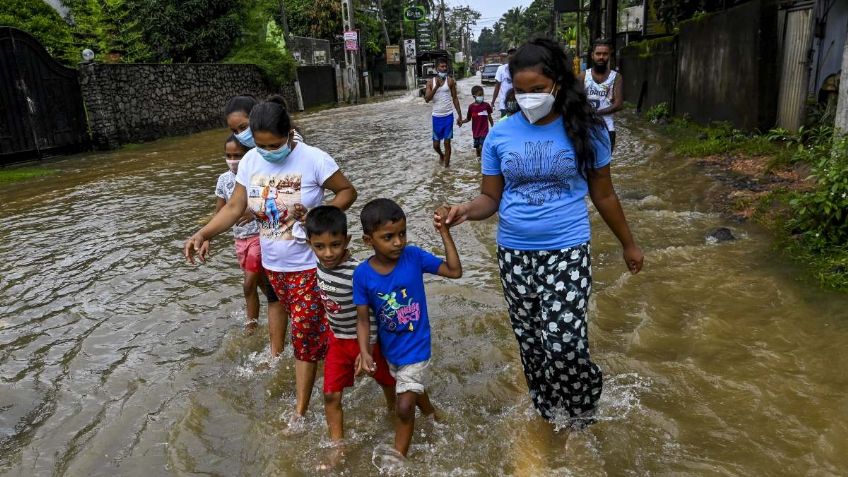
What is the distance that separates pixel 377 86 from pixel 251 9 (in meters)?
22.4

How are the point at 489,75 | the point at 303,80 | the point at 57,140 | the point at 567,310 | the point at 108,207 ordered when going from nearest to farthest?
the point at 567,310 < the point at 108,207 < the point at 57,140 < the point at 303,80 < the point at 489,75

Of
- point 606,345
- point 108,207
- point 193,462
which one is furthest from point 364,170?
point 193,462

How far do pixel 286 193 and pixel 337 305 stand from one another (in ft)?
2.29

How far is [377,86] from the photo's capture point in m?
49.1

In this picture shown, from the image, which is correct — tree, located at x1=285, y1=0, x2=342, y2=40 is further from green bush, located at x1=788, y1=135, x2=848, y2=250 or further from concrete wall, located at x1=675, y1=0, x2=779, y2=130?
green bush, located at x1=788, y1=135, x2=848, y2=250

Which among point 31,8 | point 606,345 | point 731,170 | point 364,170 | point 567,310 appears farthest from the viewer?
point 31,8

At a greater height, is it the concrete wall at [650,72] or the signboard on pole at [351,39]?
the signboard on pole at [351,39]

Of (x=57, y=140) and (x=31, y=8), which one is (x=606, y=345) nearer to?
(x=57, y=140)

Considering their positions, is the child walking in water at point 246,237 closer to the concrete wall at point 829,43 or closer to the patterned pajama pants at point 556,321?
the patterned pajama pants at point 556,321

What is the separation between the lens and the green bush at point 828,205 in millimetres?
5164

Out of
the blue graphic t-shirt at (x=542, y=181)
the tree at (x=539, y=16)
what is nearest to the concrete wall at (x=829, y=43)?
the blue graphic t-shirt at (x=542, y=181)

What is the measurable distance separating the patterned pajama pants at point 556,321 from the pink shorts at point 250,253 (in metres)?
2.04

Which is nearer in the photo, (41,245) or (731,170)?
(41,245)

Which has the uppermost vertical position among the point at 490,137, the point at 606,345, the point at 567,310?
the point at 490,137
